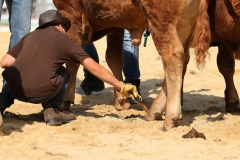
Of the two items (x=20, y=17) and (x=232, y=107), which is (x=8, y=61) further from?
(x=232, y=107)

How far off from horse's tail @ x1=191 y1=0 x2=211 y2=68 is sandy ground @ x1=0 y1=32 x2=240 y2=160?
2.31 ft

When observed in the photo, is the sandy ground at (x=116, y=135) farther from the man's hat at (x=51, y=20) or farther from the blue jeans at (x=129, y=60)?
the man's hat at (x=51, y=20)

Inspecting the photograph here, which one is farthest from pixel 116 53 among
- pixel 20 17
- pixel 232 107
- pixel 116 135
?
pixel 116 135

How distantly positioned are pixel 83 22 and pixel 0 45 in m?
5.63

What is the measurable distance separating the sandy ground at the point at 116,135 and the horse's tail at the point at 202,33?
27.7 inches

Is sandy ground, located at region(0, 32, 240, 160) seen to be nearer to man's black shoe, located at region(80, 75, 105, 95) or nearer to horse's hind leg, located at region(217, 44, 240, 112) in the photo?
horse's hind leg, located at region(217, 44, 240, 112)

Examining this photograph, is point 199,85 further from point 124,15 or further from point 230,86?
point 124,15

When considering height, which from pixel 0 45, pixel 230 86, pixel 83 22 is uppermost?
pixel 83 22

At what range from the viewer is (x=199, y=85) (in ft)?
33.0

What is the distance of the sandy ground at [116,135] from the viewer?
5.26 m

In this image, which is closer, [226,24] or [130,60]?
[226,24]

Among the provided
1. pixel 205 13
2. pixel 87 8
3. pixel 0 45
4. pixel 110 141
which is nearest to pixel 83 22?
pixel 87 8

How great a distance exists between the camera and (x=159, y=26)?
650cm

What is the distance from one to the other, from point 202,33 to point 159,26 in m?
0.53
